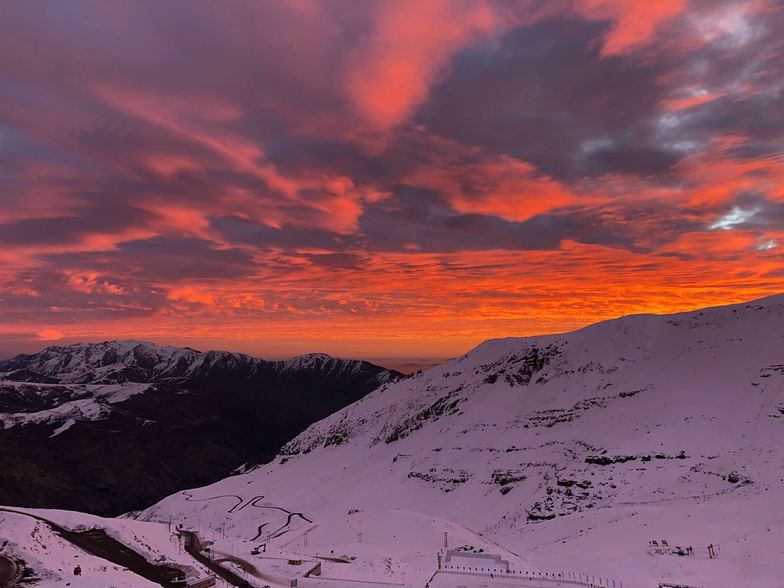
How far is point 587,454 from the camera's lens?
289ft

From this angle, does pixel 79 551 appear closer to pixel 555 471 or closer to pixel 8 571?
pixel 8 571

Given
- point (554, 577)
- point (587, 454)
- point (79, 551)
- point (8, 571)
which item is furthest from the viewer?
point (587, 454)

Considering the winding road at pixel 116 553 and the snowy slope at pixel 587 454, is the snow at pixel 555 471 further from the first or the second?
the winding road at pixel 116 553

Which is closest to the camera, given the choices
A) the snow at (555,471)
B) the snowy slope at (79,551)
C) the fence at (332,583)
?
the snowy slope at (79,551)

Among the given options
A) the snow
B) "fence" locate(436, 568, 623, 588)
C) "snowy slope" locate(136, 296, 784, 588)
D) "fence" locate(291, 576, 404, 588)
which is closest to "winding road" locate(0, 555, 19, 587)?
the snow

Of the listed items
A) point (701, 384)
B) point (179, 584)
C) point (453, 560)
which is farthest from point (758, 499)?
point (179, 584)

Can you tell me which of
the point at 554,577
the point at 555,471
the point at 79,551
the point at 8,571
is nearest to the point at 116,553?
the point at 79,551

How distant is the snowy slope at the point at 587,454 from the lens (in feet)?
167

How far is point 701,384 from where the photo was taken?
10088 cm

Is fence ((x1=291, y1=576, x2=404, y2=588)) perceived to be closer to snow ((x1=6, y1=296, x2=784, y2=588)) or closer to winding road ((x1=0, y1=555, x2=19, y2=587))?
snow ((x1=6, y1=296, x2=784, y2=588))

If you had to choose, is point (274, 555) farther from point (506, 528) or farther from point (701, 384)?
point (701, 384)

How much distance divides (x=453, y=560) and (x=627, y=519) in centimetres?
Answer: 2344

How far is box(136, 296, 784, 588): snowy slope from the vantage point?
50.8 metres

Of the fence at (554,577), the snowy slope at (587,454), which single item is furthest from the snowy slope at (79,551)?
the snowy slope at (587,454)
